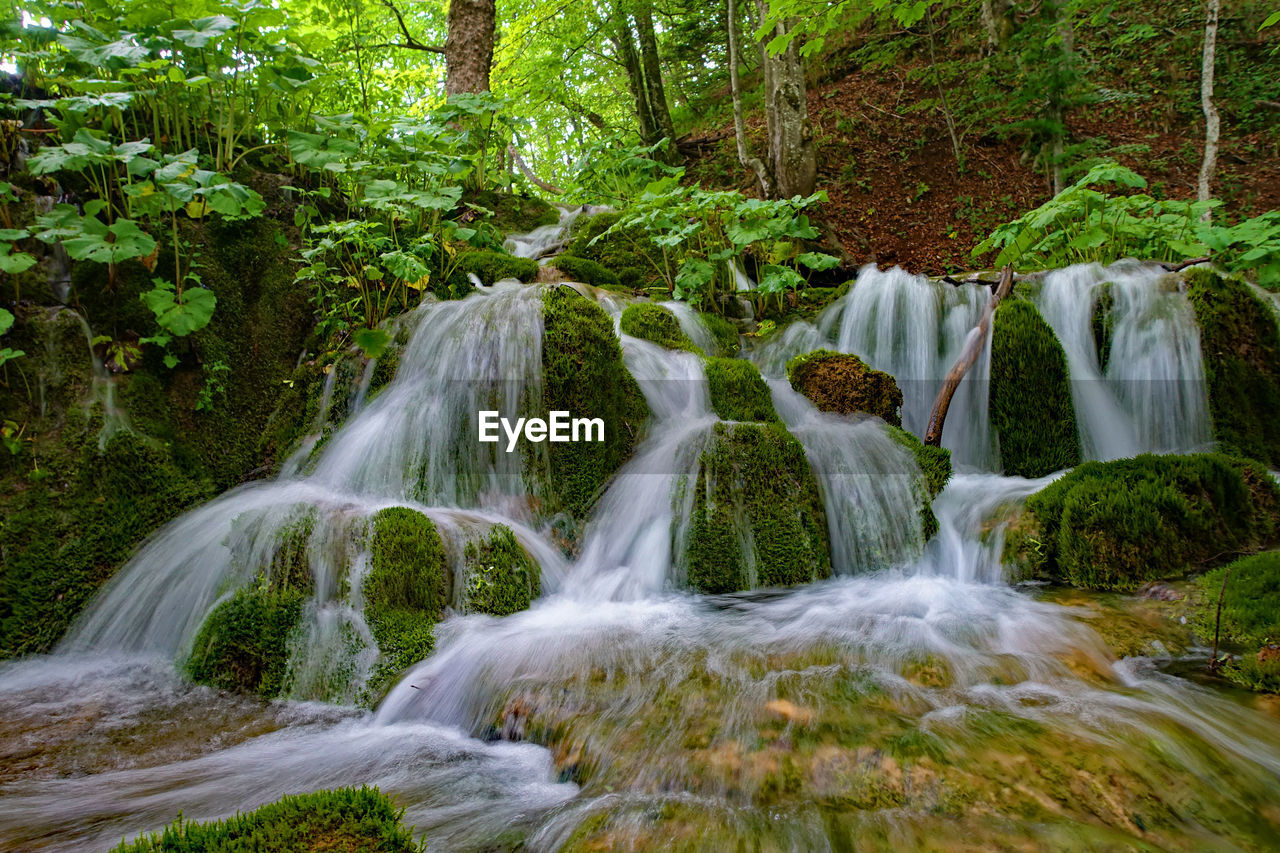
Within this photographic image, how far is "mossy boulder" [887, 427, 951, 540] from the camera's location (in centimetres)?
401

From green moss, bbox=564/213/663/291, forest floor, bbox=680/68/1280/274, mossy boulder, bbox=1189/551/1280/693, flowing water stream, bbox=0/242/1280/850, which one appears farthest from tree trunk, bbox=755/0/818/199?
mossy boulder, bbox=1189/551/1280/693

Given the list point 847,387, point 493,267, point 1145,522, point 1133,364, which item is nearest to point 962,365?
point 847,387

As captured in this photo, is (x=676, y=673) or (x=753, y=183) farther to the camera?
(x=753, y=183)

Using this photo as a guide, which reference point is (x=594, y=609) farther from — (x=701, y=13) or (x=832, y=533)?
(x=701, y=13)

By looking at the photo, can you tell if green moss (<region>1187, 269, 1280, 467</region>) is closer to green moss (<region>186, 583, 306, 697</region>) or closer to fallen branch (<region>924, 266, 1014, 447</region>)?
fallen branch (<region>924, 266, 1014, 447</region>)

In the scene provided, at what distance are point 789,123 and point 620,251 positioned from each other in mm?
3004

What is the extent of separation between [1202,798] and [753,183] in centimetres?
917

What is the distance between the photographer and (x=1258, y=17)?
1233 centimetres

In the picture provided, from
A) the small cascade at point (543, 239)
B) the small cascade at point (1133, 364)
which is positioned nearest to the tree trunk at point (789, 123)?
the small cascade at point (543, 239)

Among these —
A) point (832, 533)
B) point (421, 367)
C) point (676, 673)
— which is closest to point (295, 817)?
point (676, 673)

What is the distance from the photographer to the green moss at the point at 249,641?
296 centimetres

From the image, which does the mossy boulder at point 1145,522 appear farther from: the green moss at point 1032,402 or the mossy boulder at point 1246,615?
the green moss at point 1032,402

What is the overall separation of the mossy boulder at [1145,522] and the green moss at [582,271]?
4381 mm

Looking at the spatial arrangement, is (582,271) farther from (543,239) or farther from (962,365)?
(962,365)
